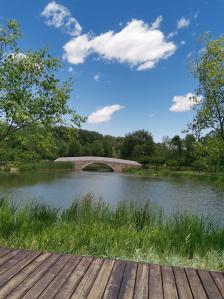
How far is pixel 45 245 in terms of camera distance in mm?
4516

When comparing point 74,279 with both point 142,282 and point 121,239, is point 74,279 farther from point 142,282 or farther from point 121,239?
point 121,239

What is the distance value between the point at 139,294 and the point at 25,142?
380 centimetres

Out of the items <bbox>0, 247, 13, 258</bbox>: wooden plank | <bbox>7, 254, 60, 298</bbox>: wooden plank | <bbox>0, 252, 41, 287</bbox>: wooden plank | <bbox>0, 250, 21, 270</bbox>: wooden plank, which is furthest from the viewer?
<bbox>0, 247, 13, 258</bbox>: wooden plank

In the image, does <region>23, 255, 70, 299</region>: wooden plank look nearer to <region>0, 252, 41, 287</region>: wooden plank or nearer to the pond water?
<region>0, 252, 41, 287</region>: wooden plank

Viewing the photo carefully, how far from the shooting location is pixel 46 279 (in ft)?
9.17

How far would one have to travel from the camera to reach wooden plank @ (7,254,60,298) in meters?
2.48

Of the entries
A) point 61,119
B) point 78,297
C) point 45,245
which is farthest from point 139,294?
point 61,119

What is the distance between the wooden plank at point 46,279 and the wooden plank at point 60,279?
41mm

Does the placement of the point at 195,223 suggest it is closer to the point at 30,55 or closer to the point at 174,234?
the point at 174,234

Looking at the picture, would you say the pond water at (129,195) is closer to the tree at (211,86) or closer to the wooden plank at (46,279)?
the tree at (211,86)

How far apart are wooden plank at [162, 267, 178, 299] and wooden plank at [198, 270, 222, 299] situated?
30 centimetres

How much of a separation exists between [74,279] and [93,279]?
0.61ft

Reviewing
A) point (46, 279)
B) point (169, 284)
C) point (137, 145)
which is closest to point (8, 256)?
point (46, 279)

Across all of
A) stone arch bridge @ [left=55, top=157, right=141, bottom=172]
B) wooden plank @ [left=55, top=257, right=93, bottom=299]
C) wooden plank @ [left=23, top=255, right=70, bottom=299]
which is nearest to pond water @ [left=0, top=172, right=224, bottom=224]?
wooden plank @ [left=55, top=257, right=93, bottom=299]
